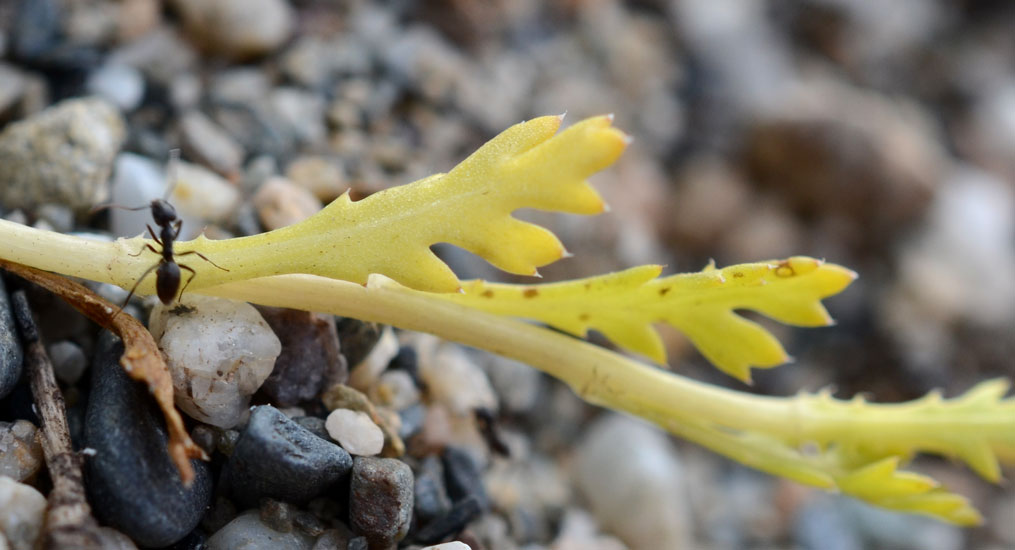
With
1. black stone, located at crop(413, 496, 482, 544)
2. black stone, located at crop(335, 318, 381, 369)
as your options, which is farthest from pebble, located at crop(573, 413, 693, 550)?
black stone, located at crop(335, 318, 381, 369)

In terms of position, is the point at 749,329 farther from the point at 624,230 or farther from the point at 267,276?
the point at 624,230

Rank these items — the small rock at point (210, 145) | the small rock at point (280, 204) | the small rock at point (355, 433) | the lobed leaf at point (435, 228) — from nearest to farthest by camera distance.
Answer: the lobed leaf at point (435, 228) → the small rock at point (355, 433) → the small rock at point (280, 204) → the small rock at point (210, 145)

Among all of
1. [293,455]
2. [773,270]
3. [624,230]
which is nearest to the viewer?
[293,455]

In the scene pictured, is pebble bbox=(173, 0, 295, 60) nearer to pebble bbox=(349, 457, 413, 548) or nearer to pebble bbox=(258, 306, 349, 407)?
pebble bbox=(258, 306, 349, 407)

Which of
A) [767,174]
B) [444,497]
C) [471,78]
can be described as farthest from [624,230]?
[444,497]

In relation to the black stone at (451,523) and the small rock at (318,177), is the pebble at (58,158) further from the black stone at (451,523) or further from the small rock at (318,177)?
the black stone at (451,523)

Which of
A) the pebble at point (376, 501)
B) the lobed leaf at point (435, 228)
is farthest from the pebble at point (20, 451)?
the pebble at point (376, 501)
